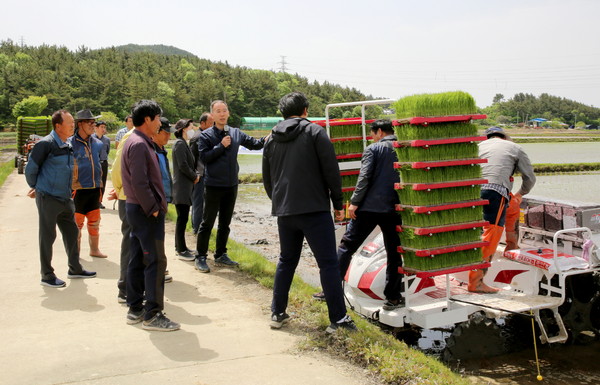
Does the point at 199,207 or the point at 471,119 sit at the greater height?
the point at 471,119

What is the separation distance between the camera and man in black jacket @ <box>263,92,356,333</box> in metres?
4.88

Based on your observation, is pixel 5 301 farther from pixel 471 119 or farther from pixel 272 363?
pixel 471 119

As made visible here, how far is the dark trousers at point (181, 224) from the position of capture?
799 cm

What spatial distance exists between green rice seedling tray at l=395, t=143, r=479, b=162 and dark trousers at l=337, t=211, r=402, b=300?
678 mm

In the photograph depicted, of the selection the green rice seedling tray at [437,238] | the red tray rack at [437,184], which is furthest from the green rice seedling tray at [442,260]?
the red tray rack at [437,184]

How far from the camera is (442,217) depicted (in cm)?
548

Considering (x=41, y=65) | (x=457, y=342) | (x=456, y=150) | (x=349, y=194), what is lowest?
(x=457, y=342)

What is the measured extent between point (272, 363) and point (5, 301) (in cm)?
323

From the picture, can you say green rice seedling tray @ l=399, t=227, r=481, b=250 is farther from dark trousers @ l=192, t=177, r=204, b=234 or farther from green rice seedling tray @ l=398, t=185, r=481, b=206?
dark trousers @ l=192, t=177, r=204, b=234

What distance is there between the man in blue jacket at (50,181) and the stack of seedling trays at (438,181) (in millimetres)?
3747

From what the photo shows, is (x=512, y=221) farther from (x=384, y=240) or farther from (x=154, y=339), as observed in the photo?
(x=154, y=339)

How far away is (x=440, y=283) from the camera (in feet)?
21.9

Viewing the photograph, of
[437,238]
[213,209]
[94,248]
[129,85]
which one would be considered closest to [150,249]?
[213,209]

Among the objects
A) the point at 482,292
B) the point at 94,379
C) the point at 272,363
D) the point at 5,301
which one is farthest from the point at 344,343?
the point at 5,301
